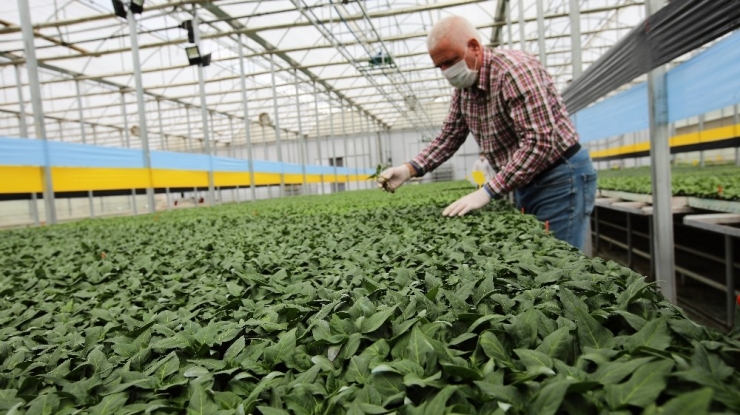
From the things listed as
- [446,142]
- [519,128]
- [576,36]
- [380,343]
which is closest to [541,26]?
[576,36]

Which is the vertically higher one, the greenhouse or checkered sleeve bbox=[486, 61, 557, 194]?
checkered sleeve bbox=[486, 61, 557, 194]

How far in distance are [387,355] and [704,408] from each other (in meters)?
0.51

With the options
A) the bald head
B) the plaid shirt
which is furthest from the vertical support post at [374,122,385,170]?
the bald head

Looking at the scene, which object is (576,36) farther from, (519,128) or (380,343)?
(380,343)

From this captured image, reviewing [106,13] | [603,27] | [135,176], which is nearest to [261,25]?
[106,13]

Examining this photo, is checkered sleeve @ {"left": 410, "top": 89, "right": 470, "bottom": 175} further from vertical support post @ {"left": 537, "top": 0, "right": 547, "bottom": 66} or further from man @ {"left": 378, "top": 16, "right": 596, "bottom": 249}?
vertical support post @ {"left": 537, "top": 0, "right": 547, "bottom": 66}

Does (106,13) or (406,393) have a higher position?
(106,13)

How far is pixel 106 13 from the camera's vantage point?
1170 cm

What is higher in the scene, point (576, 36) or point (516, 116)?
point (576, 36)

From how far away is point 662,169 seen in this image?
2928mm

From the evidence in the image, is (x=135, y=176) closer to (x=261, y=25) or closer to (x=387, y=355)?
(x=261, y=25)

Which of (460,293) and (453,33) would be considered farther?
(453,33)

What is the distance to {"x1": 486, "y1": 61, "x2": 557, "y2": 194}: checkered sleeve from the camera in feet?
8.33

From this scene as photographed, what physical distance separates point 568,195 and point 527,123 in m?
0.58
